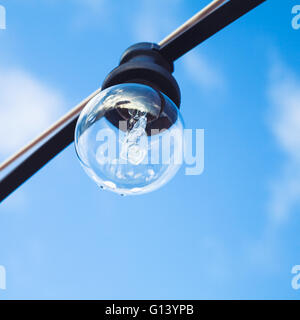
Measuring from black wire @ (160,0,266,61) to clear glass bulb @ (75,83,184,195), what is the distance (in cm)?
21

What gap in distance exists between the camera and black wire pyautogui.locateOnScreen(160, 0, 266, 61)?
34.7 inches

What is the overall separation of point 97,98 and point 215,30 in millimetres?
349

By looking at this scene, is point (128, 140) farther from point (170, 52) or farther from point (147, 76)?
point (170, 52)

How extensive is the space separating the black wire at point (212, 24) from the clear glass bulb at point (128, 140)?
8.1 inches

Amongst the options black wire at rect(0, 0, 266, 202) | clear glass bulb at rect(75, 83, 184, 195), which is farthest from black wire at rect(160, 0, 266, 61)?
clear glass bulb at rect(75, 83, 184, 195)

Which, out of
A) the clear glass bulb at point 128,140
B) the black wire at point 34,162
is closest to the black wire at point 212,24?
the clear glass bulb at point 128,140

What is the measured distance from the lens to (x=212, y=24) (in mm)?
890

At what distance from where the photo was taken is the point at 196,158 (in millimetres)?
953

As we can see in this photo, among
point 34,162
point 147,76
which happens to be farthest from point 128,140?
point 34,162
